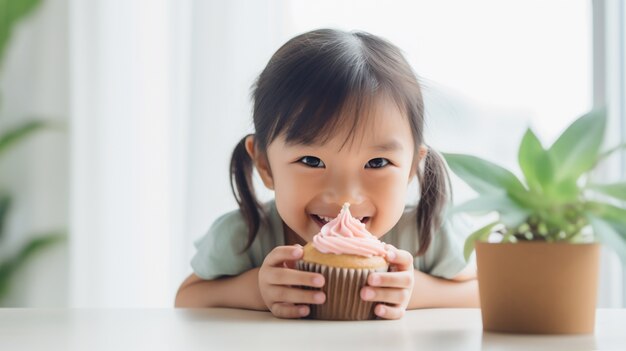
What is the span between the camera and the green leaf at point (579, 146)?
2.53 ft

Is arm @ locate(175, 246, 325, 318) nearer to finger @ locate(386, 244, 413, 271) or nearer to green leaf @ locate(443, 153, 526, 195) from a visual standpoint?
finger @ locate(386, 244, 413, 271)

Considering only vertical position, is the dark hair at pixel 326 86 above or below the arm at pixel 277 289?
above

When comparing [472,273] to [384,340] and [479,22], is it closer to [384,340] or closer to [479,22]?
[384,340]

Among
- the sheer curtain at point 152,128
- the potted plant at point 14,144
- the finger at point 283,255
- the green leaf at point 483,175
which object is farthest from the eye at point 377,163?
the potted plant at point 14,144

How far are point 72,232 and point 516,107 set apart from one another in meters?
1.52

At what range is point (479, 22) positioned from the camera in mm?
2471

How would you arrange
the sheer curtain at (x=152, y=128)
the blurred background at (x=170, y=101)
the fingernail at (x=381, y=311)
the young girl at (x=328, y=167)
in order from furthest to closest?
the sheer curtain at (x=152, y=128)
the blurred background at (x=170, y=101)
the young girl at (x=328, y=167)
the fingernail at (x=381, y=311)

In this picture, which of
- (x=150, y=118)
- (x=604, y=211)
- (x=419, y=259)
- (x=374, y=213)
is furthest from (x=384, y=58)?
(x=150, y=118)

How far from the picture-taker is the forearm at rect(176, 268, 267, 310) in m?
1.24

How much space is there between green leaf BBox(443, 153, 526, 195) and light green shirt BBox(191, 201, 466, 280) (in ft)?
2.29

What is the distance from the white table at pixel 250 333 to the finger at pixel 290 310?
0.02 metres

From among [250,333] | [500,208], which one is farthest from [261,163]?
[500,208]

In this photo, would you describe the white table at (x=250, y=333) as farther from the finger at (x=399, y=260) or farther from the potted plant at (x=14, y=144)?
the potted plant at (x=14, y=144)

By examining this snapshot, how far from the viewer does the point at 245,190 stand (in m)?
1.57
